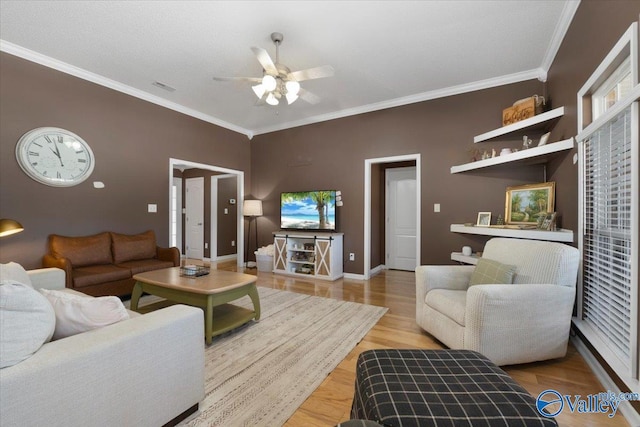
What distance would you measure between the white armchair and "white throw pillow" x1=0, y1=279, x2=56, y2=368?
2.28 meters

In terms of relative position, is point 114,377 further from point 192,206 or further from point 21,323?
point 192,206

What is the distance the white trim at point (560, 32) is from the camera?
2.29 meters

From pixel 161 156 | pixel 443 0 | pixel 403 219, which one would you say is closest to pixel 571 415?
pixel 443 0

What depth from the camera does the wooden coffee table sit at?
229 cm

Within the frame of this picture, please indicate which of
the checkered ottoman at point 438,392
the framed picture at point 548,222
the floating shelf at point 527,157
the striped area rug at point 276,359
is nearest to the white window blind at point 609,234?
the floating shelf at point 527,157

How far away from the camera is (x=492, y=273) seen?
7.25 feet

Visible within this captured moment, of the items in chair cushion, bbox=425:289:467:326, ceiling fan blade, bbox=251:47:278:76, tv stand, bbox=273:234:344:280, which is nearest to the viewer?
chair cushion, bbox=425:289:467:326

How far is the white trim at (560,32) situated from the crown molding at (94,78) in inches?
190

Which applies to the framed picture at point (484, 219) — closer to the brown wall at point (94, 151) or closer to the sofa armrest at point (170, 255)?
the sofa armrest at point (170, 255)

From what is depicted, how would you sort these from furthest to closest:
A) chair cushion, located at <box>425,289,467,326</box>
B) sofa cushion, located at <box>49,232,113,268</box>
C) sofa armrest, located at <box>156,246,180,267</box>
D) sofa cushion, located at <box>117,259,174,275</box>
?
sofa armrest, located at <box>156,246,180,267</box>, sofa cushion, located at <box>117,259,174,275</box>, sofa cushion, located at <box>49,232,113,268</box>, chair cushion, located at <box>425,289,467,326</box>

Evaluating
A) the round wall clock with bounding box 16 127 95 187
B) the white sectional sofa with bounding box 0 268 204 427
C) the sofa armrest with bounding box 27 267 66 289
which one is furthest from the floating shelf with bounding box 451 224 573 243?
the round wall clock with bounding box 16 127 95 187

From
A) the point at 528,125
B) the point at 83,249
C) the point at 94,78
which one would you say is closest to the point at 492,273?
the point at 528,125

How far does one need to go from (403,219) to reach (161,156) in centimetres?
442

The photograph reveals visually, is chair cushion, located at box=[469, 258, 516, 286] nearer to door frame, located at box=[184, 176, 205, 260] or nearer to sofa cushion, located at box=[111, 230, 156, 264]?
sofa cushion, located at box=[111, 230, 156, 264]
